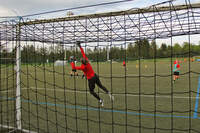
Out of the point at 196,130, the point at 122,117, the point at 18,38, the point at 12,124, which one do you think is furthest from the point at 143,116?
the point at 18,38

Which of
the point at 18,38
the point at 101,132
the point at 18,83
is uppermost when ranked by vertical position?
the point at 18,38

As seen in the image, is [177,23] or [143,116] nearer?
[177,23]

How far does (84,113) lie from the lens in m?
4.57

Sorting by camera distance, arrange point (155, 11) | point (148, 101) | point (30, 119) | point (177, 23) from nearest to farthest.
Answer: point (155, 11) → point (177, 23) → point (30, 119) → point (148, 101)

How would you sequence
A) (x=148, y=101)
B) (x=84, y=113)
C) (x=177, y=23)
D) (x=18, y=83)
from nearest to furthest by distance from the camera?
(x=177, y=23) → (x=18, y=83) → (x=84, y=113) → (x=148, y=101)

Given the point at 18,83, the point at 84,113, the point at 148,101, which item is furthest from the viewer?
the point at 148,101

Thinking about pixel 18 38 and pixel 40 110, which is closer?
pixel 18 38

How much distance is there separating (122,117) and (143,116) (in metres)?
0.51

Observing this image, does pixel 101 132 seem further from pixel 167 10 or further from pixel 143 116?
pixel 167 10

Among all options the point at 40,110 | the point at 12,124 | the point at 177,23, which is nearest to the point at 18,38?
the point at 12,124

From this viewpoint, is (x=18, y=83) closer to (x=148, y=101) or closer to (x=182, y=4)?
(x=182, y=4)

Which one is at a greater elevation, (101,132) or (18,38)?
(18,38)

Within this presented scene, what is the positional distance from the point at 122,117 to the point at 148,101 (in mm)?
1773

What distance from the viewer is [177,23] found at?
3178 mm
